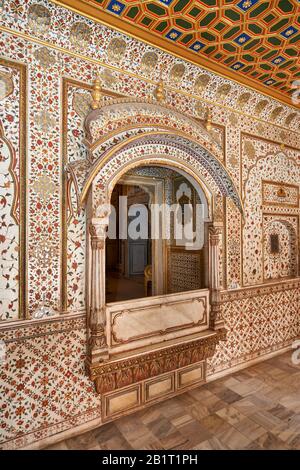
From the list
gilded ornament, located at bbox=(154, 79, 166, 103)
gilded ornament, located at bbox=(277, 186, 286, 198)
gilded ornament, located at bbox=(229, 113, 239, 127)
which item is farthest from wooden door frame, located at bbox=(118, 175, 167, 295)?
gilded ornament, located at bbox=(277, 186, 286, 198)

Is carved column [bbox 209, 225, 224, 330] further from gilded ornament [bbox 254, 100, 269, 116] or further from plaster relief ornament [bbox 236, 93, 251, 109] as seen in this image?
gilded ornament [bbox 254, 100, 269, 116]

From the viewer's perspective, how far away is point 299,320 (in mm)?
4754

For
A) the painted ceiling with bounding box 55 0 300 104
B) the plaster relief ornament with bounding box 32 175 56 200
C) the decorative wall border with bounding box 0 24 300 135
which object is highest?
the painted ceiling with bounding box 55 0 300 104

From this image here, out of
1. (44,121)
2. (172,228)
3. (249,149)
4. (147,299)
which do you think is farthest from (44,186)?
(249,149)

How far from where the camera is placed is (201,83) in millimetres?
3459

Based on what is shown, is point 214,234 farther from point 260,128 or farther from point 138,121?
point 260,128

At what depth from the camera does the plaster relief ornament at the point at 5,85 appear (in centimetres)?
229

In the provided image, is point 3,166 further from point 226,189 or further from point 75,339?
point 226,189

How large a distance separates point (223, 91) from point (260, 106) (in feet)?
2.63

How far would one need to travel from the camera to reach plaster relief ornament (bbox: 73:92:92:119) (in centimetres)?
263

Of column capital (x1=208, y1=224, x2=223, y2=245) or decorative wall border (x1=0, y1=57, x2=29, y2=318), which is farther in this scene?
column capital (x1=208, y1=224, x2=223, y2=245)

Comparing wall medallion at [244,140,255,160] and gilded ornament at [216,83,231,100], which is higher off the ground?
gilded ornament at [216,83,231,100]

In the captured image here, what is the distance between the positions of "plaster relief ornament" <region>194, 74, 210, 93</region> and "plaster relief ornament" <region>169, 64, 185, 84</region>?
25 cm
